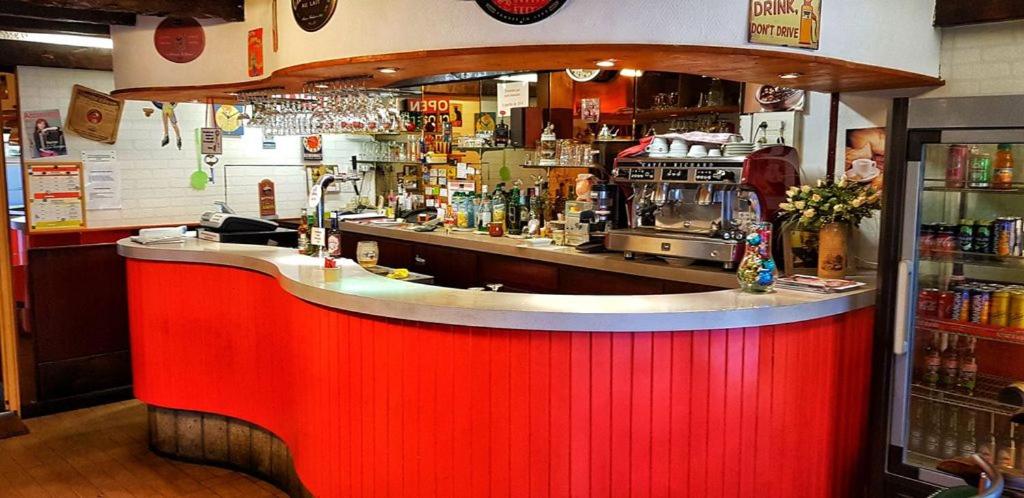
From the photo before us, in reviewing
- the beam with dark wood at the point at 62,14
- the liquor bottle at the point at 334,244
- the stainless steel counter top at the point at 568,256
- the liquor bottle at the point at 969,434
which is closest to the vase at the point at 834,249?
the stainless steel counter top at the point at 568,256

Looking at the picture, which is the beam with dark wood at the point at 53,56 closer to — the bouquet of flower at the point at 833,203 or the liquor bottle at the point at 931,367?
the bouquet of flower at the point at 833,203

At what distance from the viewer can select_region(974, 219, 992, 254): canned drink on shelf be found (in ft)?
11.0

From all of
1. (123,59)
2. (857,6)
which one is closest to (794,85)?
(857,6)

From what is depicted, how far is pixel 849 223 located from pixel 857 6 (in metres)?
1.07

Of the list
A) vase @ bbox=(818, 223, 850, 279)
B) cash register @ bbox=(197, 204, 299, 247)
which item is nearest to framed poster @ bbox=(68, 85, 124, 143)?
cash register @ bbox=(197, 204, 299, 247)

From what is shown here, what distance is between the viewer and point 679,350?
295 centimetres

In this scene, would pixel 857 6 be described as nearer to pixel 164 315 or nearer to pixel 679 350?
pixel 679 350

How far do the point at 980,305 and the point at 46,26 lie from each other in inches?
224

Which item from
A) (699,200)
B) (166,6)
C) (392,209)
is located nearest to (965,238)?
(699,200)

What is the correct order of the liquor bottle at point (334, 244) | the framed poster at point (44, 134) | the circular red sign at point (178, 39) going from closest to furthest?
the liquor bottle at point (334, 244), the circular red sign at point (178, 39), the framed poster at point (44, 134)

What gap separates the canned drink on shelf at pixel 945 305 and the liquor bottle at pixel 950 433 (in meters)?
0.48

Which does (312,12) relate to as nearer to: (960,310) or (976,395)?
(960,310)

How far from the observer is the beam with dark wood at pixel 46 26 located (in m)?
5.22

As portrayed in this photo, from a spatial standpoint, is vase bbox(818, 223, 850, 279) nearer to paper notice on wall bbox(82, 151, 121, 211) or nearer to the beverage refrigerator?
the beverage refrigerator
